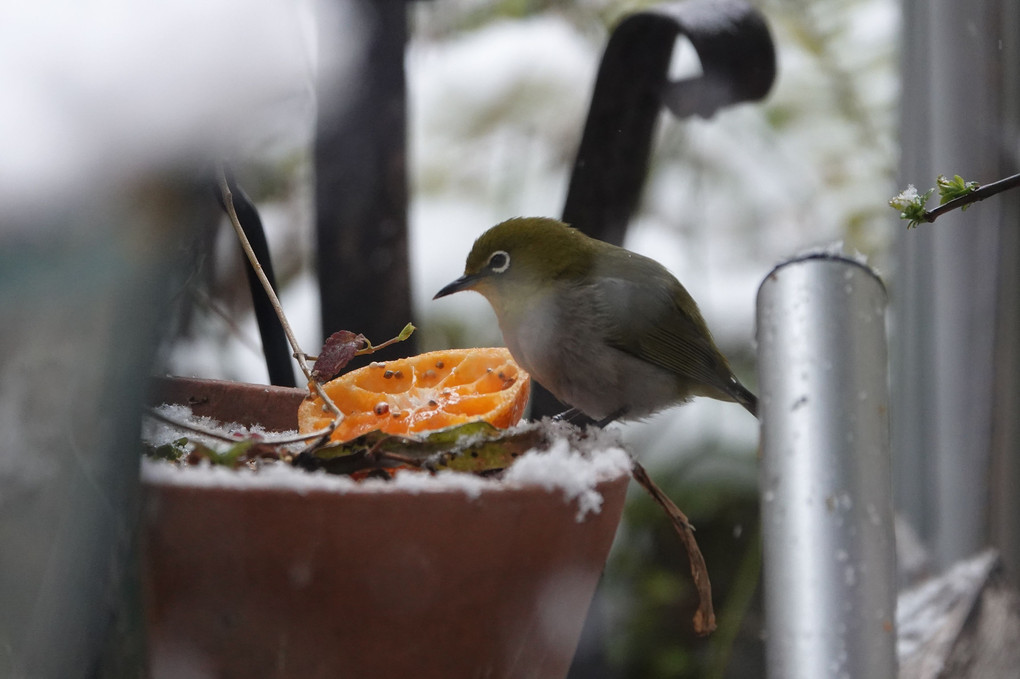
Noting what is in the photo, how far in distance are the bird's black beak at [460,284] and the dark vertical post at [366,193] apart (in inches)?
0.9

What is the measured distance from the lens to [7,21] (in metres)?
0.31

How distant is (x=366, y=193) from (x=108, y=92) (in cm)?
18

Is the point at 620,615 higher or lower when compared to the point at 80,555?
lower

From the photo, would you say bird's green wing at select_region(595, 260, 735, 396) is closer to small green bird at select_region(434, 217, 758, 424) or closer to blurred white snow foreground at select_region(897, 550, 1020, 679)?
small green bird at select_region(434, 217, 758, 424)

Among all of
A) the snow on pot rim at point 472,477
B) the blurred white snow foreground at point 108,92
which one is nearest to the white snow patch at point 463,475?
the snow on pot rim at point 472,477

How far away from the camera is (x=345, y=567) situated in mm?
295

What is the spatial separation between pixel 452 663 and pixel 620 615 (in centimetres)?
43

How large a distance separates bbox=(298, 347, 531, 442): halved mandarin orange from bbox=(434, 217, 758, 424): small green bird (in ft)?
0.14

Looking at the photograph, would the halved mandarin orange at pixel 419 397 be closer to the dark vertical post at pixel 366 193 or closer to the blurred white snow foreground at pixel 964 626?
the dark vertical post at pixel 366 193

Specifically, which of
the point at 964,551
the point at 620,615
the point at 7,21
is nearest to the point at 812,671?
the point at 7,21

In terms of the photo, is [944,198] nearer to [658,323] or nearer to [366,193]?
[658,323]

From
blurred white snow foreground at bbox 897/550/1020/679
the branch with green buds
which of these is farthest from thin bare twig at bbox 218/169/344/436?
blurred white snow foreground at bbox 897/550/1020/679

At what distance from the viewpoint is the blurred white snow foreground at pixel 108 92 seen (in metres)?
0.31

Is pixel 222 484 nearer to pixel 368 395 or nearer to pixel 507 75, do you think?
pixel 368 395
